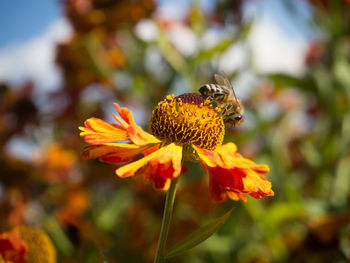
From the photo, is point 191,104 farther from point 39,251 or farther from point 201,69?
point 201,69

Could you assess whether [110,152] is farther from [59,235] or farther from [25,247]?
[59,235]

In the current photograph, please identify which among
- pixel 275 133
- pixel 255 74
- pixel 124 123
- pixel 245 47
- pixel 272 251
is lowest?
pixel 272 251

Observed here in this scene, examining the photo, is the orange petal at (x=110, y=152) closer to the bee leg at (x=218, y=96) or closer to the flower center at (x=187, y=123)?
the flower center at (x=187, y=123)

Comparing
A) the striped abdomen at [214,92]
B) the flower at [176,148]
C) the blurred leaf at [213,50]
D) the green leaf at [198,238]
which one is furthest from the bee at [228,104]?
the blurred leaf at [213,50]

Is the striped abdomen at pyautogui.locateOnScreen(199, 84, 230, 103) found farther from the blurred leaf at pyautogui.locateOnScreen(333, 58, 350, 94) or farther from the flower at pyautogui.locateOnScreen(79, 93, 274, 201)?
the blurred leaf at pyautogui.locateOnScreen(333, 58, 350, 94)

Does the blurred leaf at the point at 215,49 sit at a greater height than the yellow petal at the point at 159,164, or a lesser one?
greater

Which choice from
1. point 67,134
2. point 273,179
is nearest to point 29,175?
point 67,134
